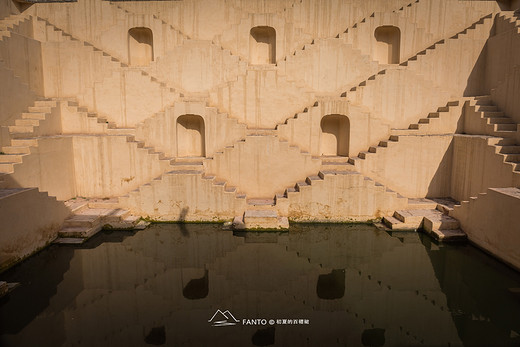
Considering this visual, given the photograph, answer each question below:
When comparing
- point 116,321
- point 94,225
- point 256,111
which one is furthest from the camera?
point 256,111

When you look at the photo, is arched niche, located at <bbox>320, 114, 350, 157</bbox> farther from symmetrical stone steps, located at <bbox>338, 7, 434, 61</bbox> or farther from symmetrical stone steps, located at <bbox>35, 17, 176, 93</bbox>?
symmetrical stone steps, located at <bbox>35, 17, 176, 93</bbox>

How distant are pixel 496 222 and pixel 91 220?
427 inches

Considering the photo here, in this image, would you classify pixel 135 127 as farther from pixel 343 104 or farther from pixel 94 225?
pixel 343 104

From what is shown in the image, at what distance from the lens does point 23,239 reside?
8.62 meters

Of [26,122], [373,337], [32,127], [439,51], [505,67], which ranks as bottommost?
[373,337]

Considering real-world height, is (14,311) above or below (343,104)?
below

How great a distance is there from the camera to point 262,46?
665 inches

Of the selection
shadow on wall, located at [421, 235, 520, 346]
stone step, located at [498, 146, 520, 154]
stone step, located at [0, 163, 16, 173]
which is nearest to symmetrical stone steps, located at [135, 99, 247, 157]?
stone step, located at [0, 163, 16, 173]

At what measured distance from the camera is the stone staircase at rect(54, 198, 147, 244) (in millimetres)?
9992

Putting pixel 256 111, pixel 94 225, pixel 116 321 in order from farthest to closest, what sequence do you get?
1. pixel 256 111
2. pixel 94 225
3. pixel 116 321

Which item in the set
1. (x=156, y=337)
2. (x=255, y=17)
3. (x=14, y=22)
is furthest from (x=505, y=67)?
(x=14, y=22)

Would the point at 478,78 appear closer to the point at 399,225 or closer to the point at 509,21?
the point at 509,21

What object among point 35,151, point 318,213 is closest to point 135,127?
point 35,151

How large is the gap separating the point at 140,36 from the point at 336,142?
10.3 metres
